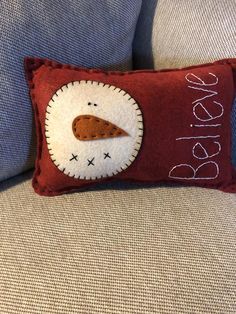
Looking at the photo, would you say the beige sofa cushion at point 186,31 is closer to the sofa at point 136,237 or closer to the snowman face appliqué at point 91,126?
the sofa at point 136,237

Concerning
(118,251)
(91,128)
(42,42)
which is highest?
(42,42)

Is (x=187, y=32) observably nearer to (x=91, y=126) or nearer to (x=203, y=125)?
(x=203, y=125)

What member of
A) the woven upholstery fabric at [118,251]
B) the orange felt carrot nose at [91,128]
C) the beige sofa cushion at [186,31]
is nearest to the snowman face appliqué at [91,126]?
the orange felt carrot nose at [91,128]

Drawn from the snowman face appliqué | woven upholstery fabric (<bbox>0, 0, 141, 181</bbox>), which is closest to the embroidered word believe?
the snowman face appliqué

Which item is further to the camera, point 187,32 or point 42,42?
point 187,32

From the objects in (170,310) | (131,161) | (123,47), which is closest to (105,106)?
(131,161)

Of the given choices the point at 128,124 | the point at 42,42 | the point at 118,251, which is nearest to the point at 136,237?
the point at 118,251
